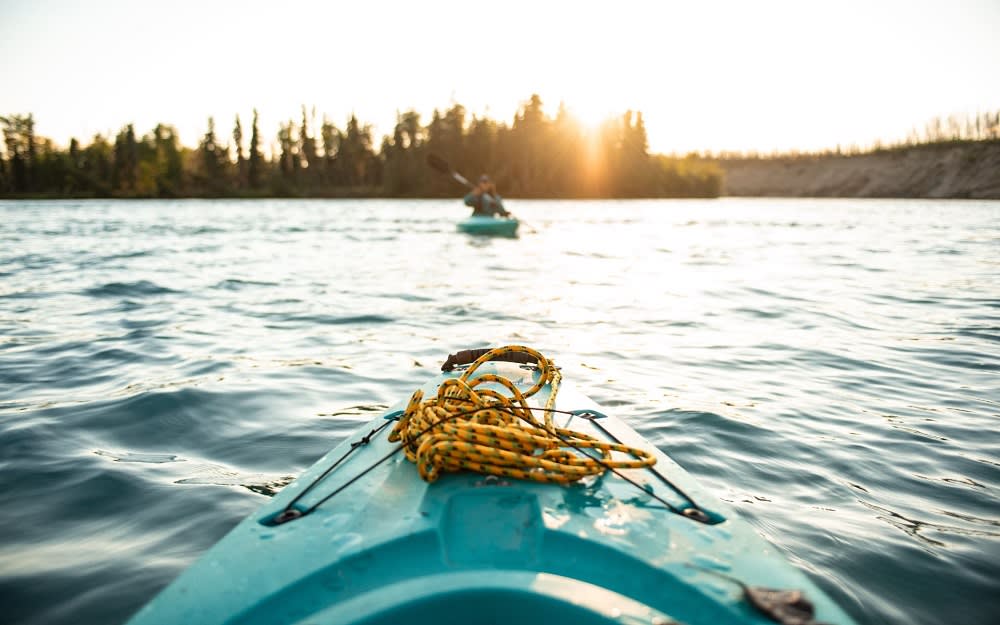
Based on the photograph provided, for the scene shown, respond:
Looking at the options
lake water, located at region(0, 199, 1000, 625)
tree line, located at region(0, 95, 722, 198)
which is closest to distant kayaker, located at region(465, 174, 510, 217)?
lake water, located at region(0, 199, 1000, 625)

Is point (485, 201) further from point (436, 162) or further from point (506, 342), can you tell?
point (506, 342)

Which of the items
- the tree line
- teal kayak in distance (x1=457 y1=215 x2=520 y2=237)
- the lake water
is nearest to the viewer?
the lake water

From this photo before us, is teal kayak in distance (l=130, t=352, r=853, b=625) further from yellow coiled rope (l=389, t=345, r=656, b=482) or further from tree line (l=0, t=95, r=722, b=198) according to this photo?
tree line (l=0, t=95, r=722, b=198)

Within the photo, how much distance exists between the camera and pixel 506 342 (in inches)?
248

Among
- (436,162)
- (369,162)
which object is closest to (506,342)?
(436,162)

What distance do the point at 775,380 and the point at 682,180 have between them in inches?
3025

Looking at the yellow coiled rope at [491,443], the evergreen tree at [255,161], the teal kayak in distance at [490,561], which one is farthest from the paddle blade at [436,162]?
the evergreen tree at [255,161]

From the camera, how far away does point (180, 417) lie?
A: 13.4 feet

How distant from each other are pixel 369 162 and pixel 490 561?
82685 millimetres

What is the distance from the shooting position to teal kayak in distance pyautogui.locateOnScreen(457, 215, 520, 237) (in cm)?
1681

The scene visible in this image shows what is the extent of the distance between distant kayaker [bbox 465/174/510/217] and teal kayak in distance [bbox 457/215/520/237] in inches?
23.4

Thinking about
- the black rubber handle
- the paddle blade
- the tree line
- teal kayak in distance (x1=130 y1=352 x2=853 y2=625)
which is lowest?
teal kayak in distance (x1=130 y1=352 x2=853 y2=625)

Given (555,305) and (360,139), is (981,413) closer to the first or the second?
(555,305)

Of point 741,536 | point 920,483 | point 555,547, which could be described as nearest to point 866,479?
point 920,483
